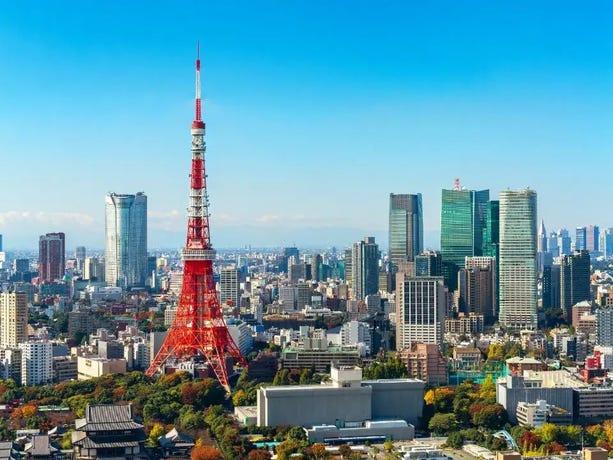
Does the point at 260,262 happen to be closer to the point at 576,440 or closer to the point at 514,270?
the point at 514,270

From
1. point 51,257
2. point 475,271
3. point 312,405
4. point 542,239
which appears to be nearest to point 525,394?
point 312,405

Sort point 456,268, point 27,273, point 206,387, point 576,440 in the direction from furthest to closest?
point 27,273 → point 456,268 → point 206,387 → point 576,440

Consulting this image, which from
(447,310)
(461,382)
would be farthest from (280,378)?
(447,310)

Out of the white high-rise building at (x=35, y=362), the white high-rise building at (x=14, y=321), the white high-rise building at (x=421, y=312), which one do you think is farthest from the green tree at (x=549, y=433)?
the white high-rise building at (x=14, y=321)

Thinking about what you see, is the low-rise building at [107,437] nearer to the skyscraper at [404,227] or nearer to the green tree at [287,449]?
the green tree at [287,449]

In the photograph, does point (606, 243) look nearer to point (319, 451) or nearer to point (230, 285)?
point (230, 285)

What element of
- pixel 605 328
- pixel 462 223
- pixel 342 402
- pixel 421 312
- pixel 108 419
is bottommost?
pixel 342 402

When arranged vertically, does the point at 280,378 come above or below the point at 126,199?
below
